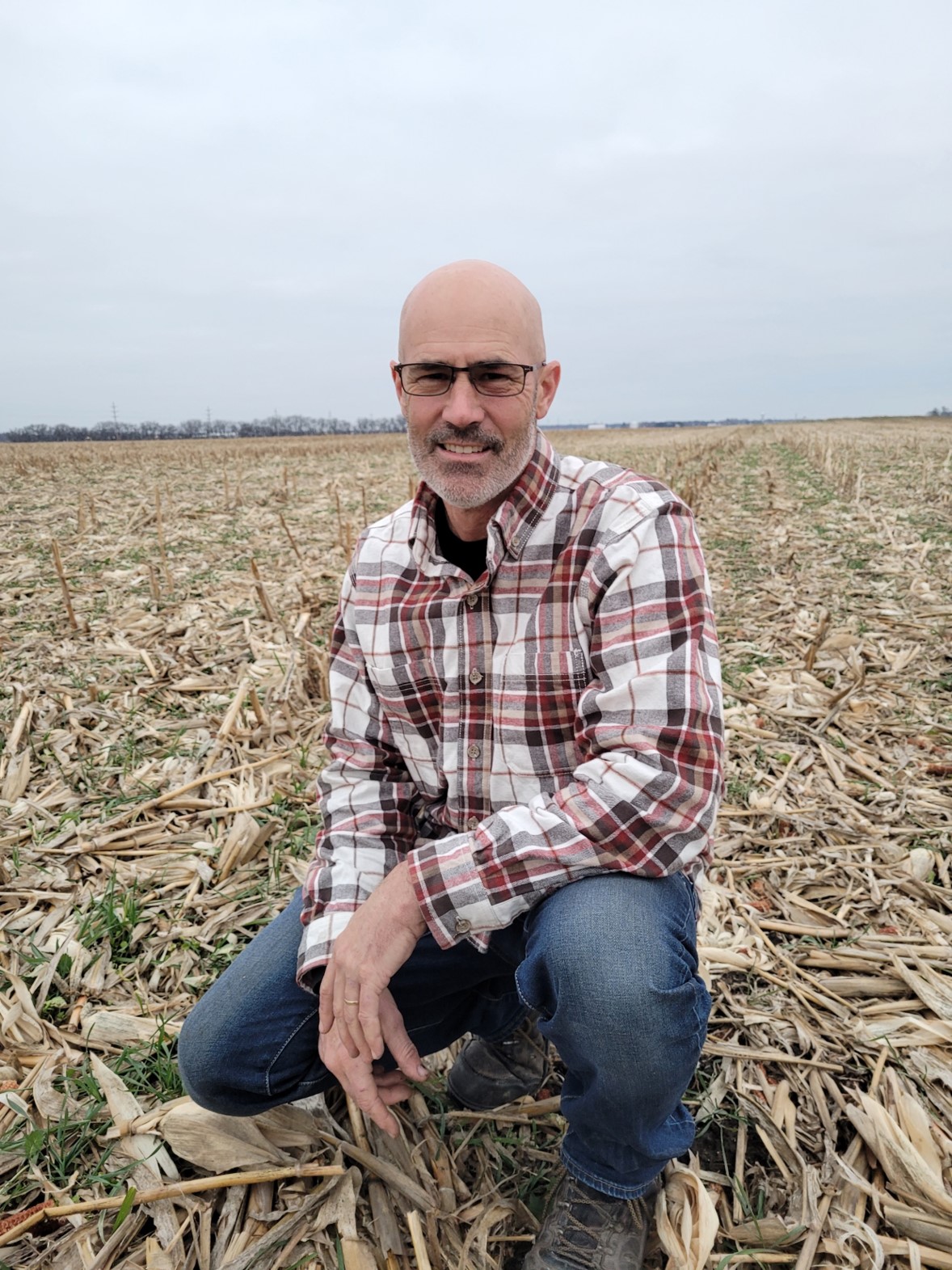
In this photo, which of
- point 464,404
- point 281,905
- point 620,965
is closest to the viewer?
point 620,965

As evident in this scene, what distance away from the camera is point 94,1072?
2236 millimetres

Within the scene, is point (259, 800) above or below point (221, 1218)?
above

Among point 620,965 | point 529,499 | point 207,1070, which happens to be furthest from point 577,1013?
point 529,499

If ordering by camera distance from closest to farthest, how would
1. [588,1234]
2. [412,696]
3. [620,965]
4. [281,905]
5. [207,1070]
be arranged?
1. [620,965]
2. [588,1234]
3. [207,1070]
4. [412,696]
5. [281,905]

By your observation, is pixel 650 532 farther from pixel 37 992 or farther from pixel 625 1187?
pixel 37 992

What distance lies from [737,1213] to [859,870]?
1.60 meters

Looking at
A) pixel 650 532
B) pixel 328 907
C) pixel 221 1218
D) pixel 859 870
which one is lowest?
pixel 221 1218

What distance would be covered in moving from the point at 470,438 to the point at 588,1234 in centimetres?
197

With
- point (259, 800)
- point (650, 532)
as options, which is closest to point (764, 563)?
point (259, 800)

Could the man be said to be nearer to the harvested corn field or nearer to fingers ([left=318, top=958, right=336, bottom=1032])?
fingers ([left=318, top=958, right=336, bottom=1032])

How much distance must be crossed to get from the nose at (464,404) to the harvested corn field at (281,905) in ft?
6.51

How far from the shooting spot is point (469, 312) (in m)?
1.94

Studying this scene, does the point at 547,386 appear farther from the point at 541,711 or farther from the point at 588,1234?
the point at 588,1234

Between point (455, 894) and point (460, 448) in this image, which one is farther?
point (460, 448)
